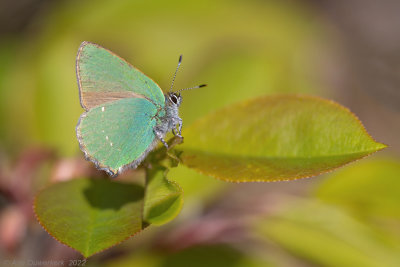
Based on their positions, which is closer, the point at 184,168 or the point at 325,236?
the point at 325,236

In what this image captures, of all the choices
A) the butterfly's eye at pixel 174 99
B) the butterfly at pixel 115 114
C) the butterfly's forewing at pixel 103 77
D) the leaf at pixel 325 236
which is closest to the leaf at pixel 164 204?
the butterfly at pixel 115 114

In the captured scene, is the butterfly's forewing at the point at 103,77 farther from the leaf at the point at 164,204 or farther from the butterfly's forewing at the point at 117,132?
the leaf at the point at 164,204

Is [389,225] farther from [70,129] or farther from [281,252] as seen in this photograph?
[70,129]

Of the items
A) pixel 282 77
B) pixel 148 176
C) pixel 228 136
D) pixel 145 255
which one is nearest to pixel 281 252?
pixel 145 255

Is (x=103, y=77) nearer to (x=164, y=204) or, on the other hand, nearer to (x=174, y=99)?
(x=174, y=99)

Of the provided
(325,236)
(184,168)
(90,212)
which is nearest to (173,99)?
(184,168)
